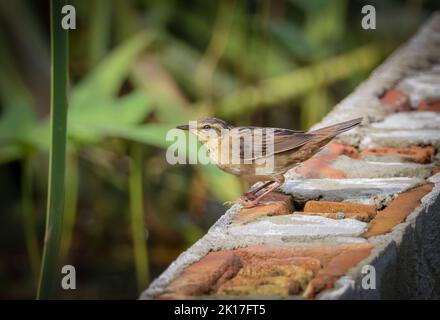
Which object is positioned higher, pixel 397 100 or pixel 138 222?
pixel 397 100

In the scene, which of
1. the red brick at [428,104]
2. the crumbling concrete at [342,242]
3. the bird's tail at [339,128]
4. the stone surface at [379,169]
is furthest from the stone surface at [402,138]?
the red brick at [428,104]

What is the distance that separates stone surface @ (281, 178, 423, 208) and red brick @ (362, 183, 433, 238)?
47 millimetres

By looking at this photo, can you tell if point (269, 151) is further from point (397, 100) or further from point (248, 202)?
point (397, 100)

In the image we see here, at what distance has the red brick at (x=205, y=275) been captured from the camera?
239 centimetres

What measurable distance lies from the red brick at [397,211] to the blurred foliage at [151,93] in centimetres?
202

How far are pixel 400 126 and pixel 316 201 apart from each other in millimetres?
963

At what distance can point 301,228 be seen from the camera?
9.32ft

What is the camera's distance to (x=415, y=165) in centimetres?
345

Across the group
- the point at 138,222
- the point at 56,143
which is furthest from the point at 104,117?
the point at 56,143

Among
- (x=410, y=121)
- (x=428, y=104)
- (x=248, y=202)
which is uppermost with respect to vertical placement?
(x=428, y=104)

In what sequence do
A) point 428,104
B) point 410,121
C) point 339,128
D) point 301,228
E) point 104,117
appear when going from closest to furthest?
point 301,228 < point 339,128 < point 410,121 < point 428,104 < point 104,117

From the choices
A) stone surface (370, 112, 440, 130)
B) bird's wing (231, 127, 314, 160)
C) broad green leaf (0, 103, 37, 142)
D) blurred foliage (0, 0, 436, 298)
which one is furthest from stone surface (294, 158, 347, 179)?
broad green leaf (0, 103, 37, 142)

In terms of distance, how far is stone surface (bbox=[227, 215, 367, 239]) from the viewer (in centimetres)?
278

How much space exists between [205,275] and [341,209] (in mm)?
705
